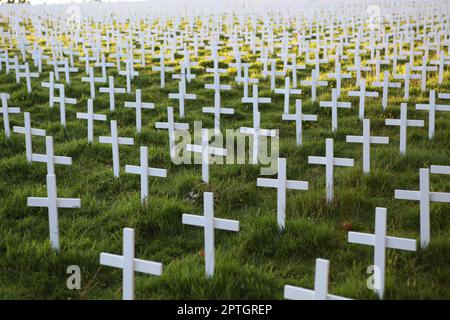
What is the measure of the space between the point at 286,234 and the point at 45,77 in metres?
8.37

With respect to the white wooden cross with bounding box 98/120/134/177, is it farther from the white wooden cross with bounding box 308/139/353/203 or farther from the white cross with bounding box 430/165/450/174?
the white cross with bounding box 430/165/450/174

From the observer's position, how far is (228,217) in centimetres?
483

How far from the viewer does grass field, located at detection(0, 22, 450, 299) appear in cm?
353

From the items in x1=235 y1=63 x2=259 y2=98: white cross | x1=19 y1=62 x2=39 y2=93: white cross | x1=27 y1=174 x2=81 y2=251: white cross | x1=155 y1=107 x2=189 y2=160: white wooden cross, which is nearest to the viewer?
x1=27 y1=174 x2=81 y2=251: white cross

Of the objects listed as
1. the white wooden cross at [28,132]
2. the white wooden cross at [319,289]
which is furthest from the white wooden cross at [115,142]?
the white wooden cross at [319,289]

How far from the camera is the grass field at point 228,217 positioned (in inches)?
139

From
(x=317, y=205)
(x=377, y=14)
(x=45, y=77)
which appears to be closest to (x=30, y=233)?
(x=317, y=205)

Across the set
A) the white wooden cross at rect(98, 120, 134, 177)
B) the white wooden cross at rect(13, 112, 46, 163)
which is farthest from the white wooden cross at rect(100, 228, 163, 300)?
the white wooden cross at rect(13, 112, 46, 163)

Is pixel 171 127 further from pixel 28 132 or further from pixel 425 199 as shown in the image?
pixel 425 199

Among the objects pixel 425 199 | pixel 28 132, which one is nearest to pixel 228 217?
pixel 425 199

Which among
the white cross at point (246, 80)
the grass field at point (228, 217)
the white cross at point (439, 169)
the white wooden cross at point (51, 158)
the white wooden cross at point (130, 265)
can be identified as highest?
the white cross at point (246, 80)

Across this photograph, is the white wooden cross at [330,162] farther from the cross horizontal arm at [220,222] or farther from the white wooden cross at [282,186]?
the cross horizontal arm at [220,222]

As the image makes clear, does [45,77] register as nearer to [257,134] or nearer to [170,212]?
[257,134]

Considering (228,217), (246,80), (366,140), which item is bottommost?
(228,217)
